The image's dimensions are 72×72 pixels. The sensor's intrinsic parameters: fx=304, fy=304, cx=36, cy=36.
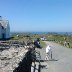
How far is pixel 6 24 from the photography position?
79875 millimetres

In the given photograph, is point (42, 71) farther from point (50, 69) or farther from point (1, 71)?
point (1, 71)

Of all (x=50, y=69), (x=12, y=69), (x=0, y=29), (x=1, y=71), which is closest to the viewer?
(x=12, y=69)

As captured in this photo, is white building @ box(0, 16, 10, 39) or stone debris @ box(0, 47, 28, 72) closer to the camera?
stone debris @ box(0, 47, 28, 72)

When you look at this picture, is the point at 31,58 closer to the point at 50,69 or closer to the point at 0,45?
the point at 50,69

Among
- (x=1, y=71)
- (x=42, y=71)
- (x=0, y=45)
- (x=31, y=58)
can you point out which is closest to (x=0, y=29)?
(x=0, y=45)

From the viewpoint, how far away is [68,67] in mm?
25500

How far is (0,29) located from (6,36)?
291 cm

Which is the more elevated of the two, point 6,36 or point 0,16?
point 0,16

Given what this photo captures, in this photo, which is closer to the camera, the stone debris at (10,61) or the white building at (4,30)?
the stone debris at (10,61)

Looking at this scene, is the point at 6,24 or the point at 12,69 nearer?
the point at 12,69

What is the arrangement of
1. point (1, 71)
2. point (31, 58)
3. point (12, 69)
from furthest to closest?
point (31, 58)
point (1, 71)
point (12, 69)

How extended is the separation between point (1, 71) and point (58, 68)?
9.20 m

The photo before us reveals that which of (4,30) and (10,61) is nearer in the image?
(10,61)

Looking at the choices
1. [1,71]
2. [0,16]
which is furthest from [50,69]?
[0,16]
